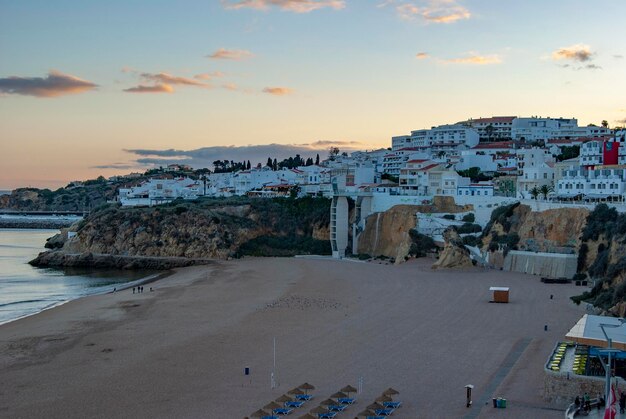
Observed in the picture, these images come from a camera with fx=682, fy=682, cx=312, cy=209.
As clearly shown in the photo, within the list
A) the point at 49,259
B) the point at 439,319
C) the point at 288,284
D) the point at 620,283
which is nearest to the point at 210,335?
the point at 439,319

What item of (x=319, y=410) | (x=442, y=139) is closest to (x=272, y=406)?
(x=319, y=410)

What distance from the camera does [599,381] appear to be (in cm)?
1558

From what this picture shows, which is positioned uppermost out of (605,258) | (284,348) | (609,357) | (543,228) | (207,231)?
(543,228)

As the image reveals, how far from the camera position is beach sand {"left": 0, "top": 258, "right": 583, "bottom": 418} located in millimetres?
16859

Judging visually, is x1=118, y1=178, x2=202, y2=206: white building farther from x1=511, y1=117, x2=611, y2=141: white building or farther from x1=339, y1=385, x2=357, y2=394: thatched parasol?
x1=339, y1=385, x2=357, y2=394: thatched parasol

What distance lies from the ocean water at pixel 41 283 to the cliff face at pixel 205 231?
18.5ft


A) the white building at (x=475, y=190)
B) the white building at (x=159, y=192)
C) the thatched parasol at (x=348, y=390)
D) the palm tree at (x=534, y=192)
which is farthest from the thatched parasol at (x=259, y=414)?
the white building at (x=159, y=192)

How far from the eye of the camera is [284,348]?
22094mm

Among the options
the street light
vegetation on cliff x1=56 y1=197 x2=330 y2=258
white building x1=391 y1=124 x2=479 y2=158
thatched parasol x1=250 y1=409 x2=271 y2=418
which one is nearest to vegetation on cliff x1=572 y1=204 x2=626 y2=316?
the street light

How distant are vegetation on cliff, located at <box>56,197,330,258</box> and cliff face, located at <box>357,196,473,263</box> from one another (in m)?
4.51

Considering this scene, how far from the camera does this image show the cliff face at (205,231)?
54344 millimetres

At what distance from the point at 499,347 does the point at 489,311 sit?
623 centimetres

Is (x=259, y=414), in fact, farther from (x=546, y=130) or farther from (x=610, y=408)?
(x=546, y=130)

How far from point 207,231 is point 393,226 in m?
15.2
